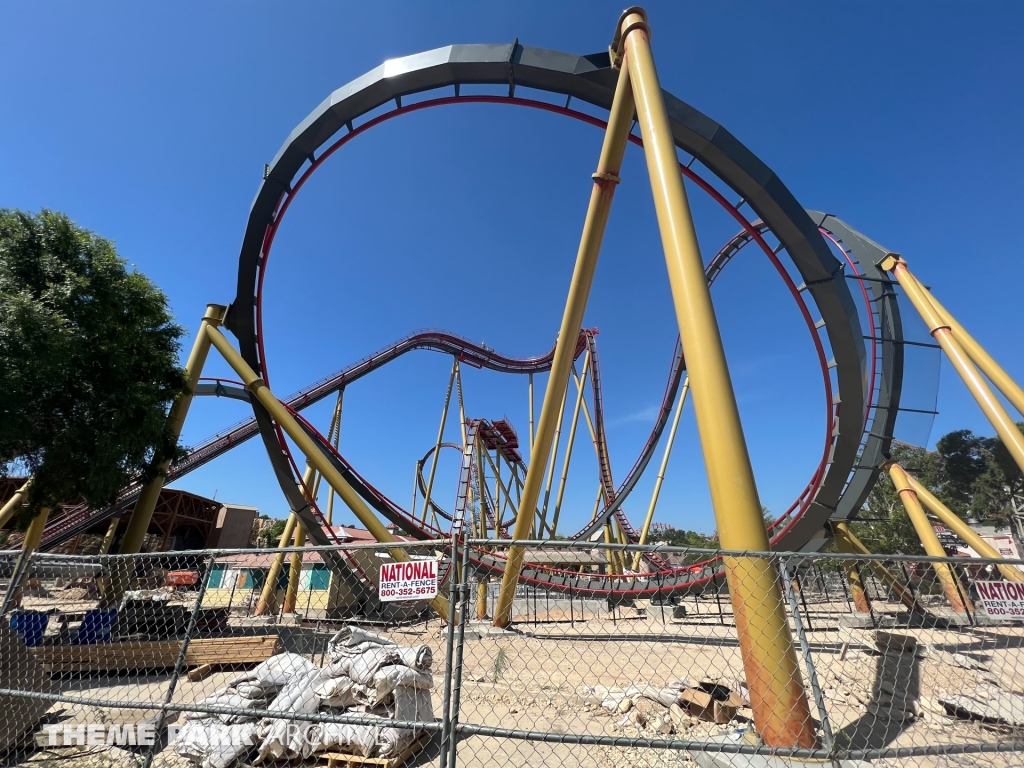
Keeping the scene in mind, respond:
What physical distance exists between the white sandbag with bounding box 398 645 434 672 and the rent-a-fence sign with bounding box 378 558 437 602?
3.84 feet

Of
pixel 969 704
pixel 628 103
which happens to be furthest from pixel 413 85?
pixel 969 704

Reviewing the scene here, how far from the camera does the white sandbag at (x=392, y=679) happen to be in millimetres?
3301

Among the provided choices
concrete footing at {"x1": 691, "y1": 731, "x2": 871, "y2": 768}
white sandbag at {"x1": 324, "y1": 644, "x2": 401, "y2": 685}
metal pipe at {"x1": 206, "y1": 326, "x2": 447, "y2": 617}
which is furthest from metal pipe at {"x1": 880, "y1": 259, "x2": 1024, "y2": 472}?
metal pipe at {"x1": 206, "y1": 326, "x2": 447, "y2": 617}

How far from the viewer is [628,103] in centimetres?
556

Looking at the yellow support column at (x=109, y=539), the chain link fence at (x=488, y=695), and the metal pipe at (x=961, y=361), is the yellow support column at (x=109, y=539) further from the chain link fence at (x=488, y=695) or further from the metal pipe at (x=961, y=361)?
the metal pipe at (x=961, y=361)

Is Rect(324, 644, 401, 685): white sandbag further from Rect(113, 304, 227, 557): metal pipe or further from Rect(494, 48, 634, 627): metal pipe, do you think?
Rect(113, 304, 227, 557): metal pipe

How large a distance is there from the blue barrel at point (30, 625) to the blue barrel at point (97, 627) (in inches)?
18.7

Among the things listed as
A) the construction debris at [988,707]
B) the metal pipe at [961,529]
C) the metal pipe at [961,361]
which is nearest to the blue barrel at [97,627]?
the construction debris at [988,707]

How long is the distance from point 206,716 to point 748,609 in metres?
3.57

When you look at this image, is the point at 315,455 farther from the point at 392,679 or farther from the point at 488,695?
the point at 392,679

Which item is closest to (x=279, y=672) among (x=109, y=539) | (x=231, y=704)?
(x=231, y=704)

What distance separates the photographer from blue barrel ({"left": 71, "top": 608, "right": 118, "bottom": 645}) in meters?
7.25

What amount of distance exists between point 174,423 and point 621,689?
9723mm

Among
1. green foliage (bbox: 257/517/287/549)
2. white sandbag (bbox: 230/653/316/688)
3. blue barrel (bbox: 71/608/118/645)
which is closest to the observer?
white sandbag (bbox: 230/653/316/688)
